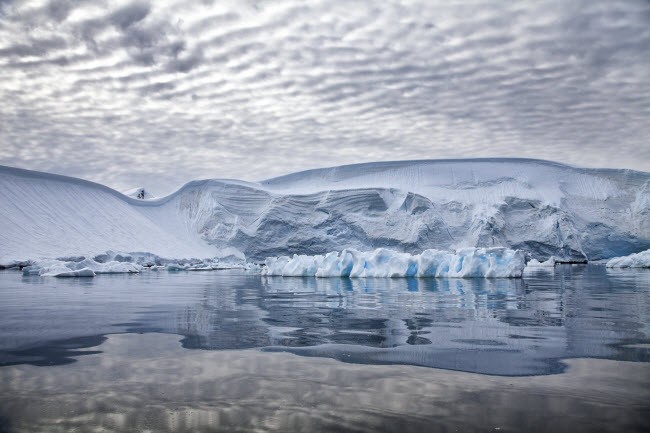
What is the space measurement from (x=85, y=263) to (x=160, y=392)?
21519 millimetres

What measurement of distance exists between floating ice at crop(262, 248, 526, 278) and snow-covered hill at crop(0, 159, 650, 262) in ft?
64.8

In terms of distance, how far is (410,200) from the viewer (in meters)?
39.5

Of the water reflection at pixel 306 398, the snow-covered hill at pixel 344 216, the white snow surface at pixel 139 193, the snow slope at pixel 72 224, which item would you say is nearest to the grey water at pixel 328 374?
the water reflection at pixel 306 398

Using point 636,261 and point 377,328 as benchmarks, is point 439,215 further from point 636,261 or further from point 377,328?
point 377,328

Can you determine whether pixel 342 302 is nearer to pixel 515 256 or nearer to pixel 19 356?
pixel 19 356

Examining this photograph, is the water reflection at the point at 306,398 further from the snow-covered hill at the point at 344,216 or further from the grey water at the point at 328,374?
the snow-covered hill at the point at 344,216

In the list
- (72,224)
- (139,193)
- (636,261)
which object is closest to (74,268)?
(72,224)

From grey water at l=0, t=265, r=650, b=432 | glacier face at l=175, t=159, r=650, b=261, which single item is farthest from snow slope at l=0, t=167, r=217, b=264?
grey water at l=0, t=265, r=650, b=432

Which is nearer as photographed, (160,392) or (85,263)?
(160,392)

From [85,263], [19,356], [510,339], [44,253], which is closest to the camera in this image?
[19,356]

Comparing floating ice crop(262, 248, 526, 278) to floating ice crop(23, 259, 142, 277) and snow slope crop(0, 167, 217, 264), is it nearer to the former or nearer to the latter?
floating ice crop(23, 259, 142, 277)

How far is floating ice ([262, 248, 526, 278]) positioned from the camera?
53.3 feet

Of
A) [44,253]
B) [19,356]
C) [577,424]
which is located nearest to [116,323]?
[19,356]

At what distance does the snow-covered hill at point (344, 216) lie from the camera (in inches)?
1374
